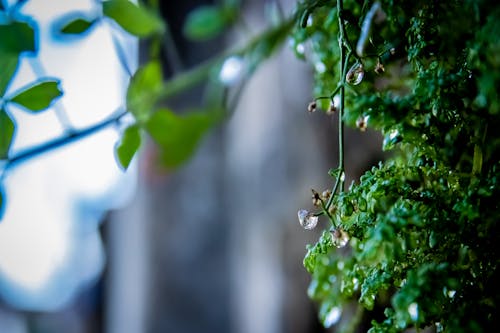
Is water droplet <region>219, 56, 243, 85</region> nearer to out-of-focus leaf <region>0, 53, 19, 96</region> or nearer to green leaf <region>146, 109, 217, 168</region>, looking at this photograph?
green leaf <region>146, 109, 217, 168</region>

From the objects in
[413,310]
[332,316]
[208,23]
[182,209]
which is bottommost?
[182,209]

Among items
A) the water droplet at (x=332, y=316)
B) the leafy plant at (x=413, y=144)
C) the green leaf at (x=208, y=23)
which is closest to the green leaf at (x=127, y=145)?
the leafy plant at (x=413, y=144)

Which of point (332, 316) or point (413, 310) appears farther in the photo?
point (332, 316)

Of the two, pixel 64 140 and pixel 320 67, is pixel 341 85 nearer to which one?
pixel 320 67

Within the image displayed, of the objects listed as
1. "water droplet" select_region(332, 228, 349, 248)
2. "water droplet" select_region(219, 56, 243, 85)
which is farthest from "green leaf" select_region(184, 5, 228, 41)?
"water droplet" select_region(332, 228, 349, 248)

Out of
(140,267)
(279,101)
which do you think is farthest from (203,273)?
(279,101)

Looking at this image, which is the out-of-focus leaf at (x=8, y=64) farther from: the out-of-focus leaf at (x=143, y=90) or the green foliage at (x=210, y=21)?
the green foliage at (x=210, y=21)

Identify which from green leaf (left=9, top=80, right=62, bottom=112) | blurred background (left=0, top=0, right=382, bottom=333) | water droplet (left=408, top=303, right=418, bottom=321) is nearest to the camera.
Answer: water droplet (left=408, top=303, right=418, bottom=321)

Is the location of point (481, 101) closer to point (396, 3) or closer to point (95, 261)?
point (396, 3)

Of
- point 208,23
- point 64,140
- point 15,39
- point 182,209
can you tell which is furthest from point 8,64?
point 182,209
